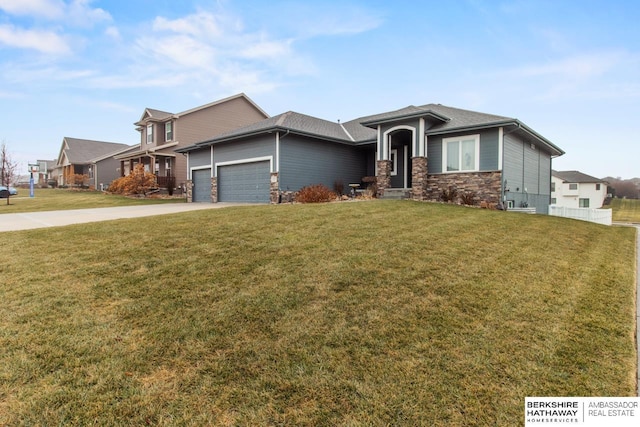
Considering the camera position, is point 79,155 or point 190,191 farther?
point 79,155

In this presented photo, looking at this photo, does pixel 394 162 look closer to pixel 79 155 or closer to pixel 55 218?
pixel 55 218

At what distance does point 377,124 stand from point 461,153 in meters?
3.97

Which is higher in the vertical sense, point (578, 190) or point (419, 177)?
point (419, 177)

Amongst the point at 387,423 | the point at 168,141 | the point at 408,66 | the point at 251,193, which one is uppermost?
the point at 408,66

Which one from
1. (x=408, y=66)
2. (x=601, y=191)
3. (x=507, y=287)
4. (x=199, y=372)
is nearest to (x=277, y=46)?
(x=408, y=66)

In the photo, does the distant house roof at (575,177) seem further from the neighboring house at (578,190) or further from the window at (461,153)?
the window at (461,153)

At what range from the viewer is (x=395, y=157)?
17016mm

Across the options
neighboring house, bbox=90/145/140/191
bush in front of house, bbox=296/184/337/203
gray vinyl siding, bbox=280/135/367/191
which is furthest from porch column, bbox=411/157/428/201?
neighboring house, bbox=90/145/140/191

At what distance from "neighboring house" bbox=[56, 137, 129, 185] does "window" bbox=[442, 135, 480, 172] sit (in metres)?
36.6

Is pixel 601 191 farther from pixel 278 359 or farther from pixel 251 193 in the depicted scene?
pixel 278 359

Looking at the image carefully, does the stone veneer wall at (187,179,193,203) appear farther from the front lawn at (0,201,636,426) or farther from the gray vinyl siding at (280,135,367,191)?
the front lawn at (0,201,636,426)

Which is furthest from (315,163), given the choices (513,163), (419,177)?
(513,163)

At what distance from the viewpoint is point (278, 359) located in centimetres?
286

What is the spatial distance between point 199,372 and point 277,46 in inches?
552
